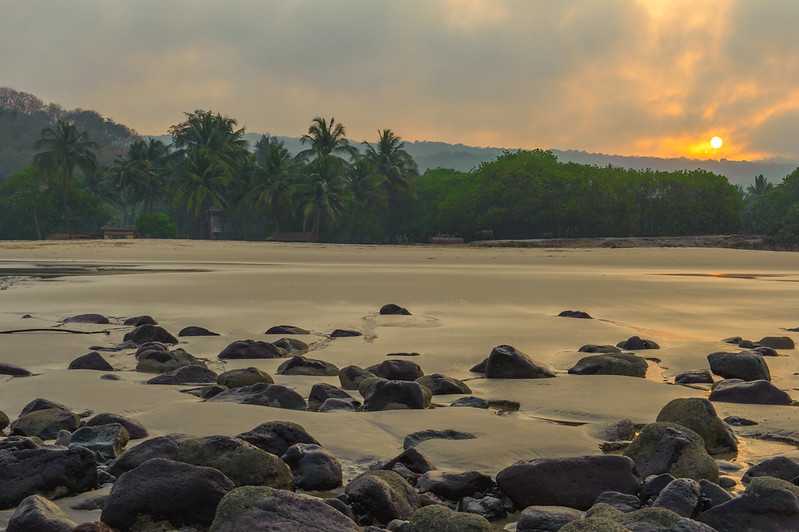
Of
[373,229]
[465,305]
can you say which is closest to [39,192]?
[373,229]

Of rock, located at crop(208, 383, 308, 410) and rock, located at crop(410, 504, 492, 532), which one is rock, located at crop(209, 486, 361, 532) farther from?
rock, located at crop(208, 383, 308, 410)

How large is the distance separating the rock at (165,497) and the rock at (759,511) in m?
1.81

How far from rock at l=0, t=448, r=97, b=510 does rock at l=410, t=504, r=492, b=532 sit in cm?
144

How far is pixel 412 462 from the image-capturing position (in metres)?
3.74

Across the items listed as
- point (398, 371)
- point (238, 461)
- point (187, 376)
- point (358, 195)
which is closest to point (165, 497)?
point (238, 461)

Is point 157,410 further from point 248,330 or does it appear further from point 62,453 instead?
point 248,330

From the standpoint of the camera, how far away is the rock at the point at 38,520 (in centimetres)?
279

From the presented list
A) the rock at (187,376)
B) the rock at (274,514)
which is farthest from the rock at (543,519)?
the rock at (187,376)

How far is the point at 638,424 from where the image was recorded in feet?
15.5

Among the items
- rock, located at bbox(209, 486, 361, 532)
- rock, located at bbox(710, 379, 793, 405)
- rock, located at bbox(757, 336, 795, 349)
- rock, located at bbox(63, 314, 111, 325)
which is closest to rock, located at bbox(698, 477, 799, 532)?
rock, located at bbox(209, 486, 361, 532)

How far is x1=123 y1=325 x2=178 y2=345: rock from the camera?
26.0ft

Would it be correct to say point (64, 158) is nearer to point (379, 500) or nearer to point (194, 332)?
point (194, 332)

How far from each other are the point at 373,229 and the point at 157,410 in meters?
68.8

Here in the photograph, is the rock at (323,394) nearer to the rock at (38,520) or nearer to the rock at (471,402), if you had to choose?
the rock at (471,402)
